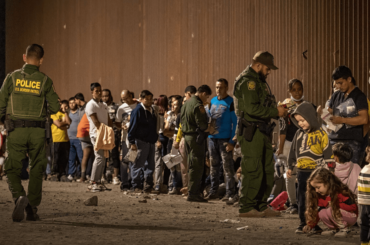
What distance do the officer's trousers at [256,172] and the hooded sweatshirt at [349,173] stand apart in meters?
0.92

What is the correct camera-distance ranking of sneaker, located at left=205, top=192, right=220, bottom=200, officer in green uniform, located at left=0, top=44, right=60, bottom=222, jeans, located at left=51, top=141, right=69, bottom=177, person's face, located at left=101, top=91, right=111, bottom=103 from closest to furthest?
officer in green uniform, located at left=0, top=44, right=60, bottom=222 → sneaker, located at left=205, top=192, right=220, bottom=200 → person's face, located at left=101, top=91, right=111, bottom=103 → jeans, located at left=51, top=141, right=69, bottom=177

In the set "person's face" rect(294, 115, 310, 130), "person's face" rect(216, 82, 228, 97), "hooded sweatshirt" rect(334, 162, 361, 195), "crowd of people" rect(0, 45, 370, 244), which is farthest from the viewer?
"person's face" rect(216, 82, 228, 97)

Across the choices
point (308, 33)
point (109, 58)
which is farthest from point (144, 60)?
point (308, 33)

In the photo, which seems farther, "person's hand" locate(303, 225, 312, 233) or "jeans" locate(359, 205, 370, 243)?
"person's hand" locate(303, 225, 312, 233)

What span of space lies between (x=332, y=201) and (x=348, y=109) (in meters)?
1.61

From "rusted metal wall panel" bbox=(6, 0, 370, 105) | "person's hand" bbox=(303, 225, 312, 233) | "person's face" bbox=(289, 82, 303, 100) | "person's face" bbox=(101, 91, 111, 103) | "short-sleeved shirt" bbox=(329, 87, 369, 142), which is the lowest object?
"person's hand" bbox=(303, 225, 312, 233)

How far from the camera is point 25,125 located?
6570mm

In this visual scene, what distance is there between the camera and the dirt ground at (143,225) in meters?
5.28

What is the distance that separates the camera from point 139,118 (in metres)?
10.3

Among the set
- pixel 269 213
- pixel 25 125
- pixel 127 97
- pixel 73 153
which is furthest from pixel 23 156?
pixel 73 153

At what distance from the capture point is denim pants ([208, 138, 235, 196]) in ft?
29.5

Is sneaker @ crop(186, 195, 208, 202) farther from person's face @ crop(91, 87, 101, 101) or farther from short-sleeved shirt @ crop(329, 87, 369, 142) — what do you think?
person's face @ crop(91, 87, 101, 101)

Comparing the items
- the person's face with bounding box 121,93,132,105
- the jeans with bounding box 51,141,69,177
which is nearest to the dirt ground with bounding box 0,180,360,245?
the person's face with bounding box 121,93,132,105

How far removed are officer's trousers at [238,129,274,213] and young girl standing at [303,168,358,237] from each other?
4.36ft
